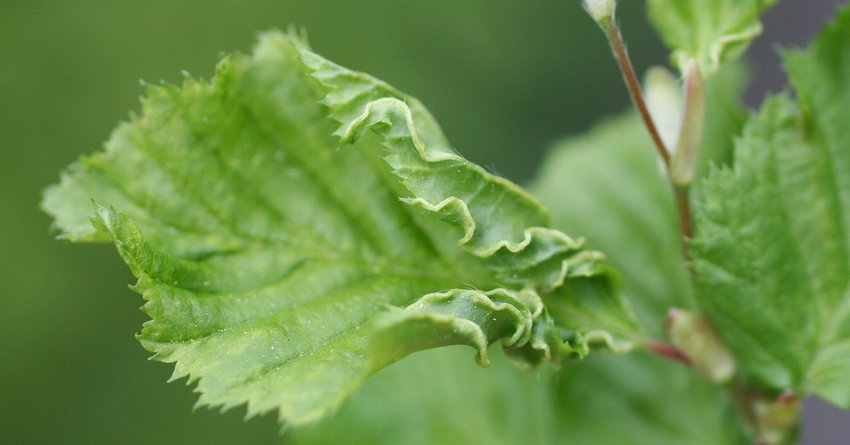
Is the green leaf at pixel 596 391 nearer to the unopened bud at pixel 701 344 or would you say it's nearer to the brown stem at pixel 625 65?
the unopened bud at pixel 701 344

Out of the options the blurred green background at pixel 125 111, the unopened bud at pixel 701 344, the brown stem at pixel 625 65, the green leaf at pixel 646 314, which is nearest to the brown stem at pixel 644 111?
the brown stem at pixel 625 65

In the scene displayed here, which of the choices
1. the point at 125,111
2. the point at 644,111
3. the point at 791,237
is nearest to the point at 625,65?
the point at 644,111

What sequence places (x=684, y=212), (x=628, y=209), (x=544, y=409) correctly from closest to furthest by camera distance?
(x=684, y=212) → (x=544, y=409) → (x=628, y=209)

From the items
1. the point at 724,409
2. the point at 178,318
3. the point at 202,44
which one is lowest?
→ the point at 724,409

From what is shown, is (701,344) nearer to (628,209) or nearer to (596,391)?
(596,391)

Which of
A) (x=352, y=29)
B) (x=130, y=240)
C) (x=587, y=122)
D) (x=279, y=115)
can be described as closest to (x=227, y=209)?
(x=279, y=115)

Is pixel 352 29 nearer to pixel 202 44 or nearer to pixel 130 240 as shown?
pixel 202 44
